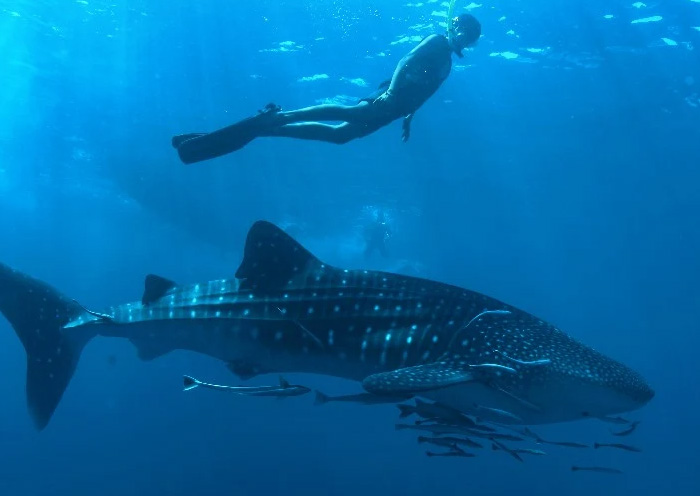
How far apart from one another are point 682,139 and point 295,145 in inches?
753

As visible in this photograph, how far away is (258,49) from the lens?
70.1ft

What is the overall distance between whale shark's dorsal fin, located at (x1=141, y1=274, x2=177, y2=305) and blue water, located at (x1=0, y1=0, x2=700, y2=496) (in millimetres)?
15047

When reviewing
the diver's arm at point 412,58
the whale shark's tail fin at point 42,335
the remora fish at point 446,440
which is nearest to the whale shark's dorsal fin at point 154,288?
the whale shark's tail fin at point 42,335

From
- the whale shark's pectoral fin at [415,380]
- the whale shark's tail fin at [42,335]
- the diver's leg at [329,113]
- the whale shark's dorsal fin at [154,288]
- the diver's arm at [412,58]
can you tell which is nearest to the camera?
the whale shark's pectoral fin at [415,380]

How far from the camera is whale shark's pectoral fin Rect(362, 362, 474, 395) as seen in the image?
3.82 meters

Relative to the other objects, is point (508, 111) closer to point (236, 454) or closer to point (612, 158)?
point (612, 158)

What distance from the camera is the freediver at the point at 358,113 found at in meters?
7.13

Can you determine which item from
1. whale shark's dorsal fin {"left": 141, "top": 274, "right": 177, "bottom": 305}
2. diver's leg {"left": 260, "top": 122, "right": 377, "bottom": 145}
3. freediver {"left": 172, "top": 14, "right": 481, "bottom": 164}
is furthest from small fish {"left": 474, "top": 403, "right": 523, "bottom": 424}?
diver's leg {"left": 260, "top": 122, "right": 377, "bottom": 145}

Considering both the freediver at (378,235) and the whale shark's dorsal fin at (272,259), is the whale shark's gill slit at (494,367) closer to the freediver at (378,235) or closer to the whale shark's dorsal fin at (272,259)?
the whale shark's dorsal fin at (272,259)

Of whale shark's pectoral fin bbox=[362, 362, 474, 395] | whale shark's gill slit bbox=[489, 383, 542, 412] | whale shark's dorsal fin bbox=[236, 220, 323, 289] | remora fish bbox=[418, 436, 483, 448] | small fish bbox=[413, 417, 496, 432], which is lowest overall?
remora fish bbox=[418, 436, 483, 448]

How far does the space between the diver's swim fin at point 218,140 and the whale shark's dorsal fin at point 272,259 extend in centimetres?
181

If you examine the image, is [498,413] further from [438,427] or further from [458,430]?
[438,427]

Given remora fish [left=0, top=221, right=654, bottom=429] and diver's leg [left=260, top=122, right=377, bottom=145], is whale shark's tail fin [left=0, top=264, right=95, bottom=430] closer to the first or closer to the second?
remora fish [left=0, top=221, right=654, bottom=429]

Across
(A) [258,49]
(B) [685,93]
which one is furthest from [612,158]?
(A) [258,49]
